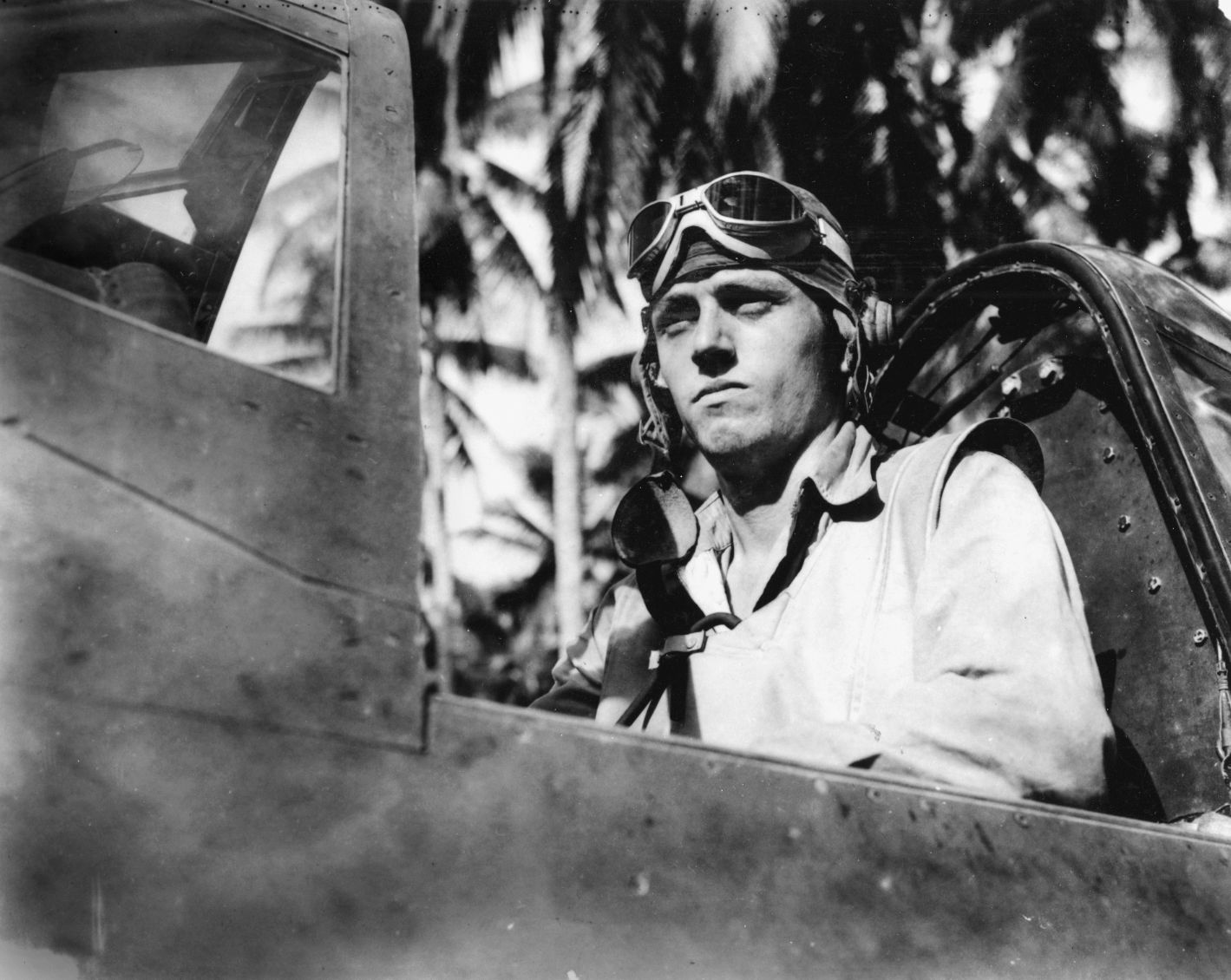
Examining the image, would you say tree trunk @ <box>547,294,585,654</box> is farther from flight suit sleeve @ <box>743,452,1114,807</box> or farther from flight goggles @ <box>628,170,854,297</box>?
flight suit sleeve @ <box>743,452,1114,807</box>

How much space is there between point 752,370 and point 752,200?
345mm

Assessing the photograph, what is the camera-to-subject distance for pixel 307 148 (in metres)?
1.47

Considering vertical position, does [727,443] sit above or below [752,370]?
below

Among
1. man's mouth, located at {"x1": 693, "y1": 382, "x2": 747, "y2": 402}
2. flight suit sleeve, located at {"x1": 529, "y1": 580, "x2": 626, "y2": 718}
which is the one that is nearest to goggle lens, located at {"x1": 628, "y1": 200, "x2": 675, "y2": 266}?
man's mouth, located at {"x1": 693, "y1": 382, "x2": 747, "y2": 402}

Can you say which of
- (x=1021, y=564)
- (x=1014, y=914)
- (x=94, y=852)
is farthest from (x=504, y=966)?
(x=1021, y=564)

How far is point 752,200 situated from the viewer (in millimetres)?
2525

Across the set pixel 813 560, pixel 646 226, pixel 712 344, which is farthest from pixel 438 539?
pixel 813 560

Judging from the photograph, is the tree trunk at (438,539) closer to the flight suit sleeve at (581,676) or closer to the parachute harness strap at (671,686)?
the flight suit sleeve at (581,676)

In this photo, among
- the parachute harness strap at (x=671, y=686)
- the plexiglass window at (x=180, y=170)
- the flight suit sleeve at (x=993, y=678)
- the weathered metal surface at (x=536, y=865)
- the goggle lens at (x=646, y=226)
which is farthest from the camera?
the goggle lens at (x=646, y=226)

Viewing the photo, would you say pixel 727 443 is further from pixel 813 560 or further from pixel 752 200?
pixel 752 200

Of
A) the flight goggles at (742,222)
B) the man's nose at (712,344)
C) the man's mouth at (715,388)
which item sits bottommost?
the man's mouth at (715,388)

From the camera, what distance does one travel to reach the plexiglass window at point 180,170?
1.30 m

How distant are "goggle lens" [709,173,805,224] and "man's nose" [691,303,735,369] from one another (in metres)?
0.21

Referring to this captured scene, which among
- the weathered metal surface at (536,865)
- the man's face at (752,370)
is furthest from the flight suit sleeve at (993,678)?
the man's face at (752,370)
